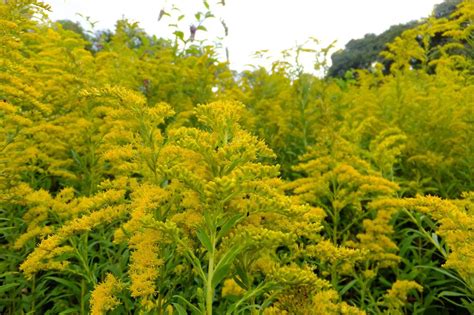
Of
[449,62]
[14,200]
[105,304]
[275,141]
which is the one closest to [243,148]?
[105,304]

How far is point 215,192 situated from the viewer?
153 centimetres

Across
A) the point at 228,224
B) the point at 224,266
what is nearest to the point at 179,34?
the point at 228,224

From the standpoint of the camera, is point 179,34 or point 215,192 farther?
point 179,34

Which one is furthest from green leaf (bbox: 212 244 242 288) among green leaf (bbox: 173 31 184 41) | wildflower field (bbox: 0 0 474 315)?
green leaf (bbox: 173 31 184 41)

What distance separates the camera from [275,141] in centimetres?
492

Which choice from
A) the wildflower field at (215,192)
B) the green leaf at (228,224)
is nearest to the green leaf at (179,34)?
the wildflower field at (215,192)

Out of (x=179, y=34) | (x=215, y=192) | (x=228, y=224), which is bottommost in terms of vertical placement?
(x=228, y=224)

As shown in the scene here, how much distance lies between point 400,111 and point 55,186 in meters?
3.71

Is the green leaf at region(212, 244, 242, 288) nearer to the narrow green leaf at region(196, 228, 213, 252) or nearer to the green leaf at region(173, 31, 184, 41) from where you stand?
the narrow green leaf at region(196, 228, 213, 252)

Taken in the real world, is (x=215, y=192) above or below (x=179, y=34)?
below

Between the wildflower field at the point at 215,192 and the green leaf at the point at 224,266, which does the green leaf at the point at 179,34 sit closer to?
the wildflower field at the point at 215,192

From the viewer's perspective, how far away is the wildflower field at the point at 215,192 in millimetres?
1726

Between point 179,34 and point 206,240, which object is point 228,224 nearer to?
point 206,240

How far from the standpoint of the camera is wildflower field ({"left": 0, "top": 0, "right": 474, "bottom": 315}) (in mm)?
1726
